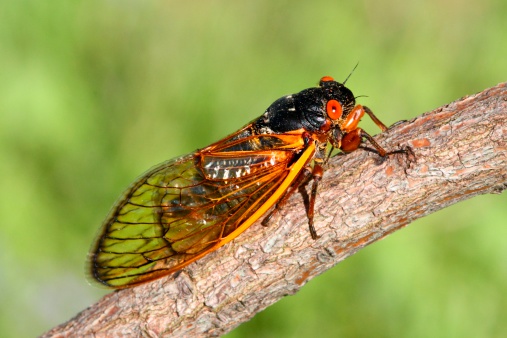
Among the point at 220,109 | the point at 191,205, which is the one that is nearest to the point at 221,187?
the point at 191,205

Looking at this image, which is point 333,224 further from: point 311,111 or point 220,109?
point 220,109

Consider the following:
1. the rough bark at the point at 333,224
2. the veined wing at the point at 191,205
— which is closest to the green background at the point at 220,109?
the veined wing at the point at 191,205

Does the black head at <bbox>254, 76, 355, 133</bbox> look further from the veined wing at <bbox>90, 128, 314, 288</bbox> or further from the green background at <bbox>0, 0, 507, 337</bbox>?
the green background at <bbox>0, 0, 507, 337</bbox>

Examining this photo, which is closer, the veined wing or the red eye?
the veined wing

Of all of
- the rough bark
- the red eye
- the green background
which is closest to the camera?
the rough bark

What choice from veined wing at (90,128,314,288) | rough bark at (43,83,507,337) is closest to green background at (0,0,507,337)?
veined wing at (90,128,314,288)

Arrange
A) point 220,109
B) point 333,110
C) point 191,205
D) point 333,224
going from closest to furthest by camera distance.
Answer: point 333,224, point 191,205, point 333,110, point 220,109

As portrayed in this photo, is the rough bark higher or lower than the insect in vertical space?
lower
